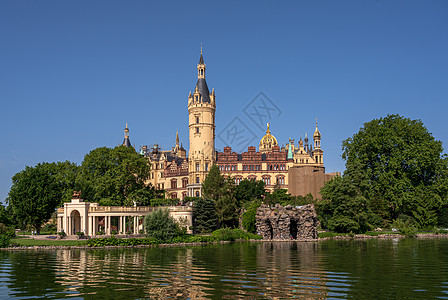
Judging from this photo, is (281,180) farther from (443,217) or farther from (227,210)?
(443,217)

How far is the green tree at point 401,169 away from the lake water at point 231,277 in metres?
32.4

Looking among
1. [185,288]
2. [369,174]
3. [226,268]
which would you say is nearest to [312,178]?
[369,174]

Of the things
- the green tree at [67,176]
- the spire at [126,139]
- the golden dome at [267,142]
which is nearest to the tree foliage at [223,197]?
the green tree at [67,176]

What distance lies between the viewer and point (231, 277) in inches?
814

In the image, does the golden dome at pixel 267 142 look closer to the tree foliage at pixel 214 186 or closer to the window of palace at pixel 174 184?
the window of palace at pixel 174 184

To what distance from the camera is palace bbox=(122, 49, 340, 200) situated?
93.4 m

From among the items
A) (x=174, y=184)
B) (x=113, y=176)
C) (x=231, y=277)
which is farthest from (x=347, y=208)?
(x=174, y=184)

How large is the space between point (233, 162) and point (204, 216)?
42.9m

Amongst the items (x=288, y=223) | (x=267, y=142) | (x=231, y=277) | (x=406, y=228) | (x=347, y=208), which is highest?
(x=267, y=142)

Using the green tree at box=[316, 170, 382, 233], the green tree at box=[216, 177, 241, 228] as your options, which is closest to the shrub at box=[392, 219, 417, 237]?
the green tree at box=[316, 170, 382, 233]

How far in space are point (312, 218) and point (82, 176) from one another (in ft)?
104

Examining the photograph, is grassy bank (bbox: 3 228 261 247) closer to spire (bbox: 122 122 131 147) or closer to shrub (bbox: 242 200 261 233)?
shrub (bbox: 242 200 261 233)

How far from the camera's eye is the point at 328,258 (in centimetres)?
2850

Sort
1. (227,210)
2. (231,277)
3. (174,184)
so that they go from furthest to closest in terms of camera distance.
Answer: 1. (174,184)
2. (227,210)
3. (231,277)
